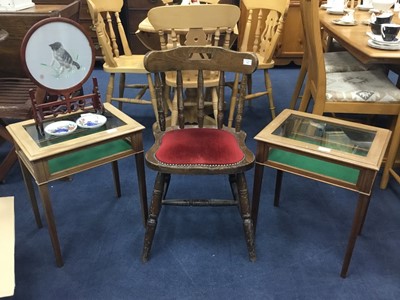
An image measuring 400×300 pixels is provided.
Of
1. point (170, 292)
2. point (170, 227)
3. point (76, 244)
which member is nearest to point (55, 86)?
point (76, 244)

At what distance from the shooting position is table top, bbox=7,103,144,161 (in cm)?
130

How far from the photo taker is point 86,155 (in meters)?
1.42

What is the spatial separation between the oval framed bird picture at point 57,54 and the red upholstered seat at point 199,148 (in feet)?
1.50

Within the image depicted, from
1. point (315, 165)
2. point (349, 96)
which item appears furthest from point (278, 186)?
point (349, 96)

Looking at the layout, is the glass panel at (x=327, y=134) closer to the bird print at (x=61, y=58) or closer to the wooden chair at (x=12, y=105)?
the bird print at (x=61, y=58)

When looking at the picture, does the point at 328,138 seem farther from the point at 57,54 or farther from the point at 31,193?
the point at 31,193

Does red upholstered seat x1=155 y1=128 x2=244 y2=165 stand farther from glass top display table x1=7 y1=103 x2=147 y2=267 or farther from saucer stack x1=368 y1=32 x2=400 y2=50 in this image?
saucer stack x1=368 y1=32 x2=400 y2=50

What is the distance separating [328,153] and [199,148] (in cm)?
49

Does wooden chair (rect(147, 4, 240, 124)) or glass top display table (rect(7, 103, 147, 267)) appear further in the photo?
wooden chair (rect(147, 4, 240, 124))

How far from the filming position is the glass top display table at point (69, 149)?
1.31 meters

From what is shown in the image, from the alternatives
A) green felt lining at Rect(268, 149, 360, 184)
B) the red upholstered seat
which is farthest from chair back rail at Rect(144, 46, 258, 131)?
green felt lining at Rect(268, 149, 360, 184)

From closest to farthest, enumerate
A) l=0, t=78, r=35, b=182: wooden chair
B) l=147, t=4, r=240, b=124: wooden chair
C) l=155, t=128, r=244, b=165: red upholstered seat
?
l=155, t=128, r=244, b=165: red upholstered seat
l=147, t=4, r=240, b=124: wooden chair
l=0, t=78, r=35, b=182: wooden chair

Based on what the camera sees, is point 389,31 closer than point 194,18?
Yes

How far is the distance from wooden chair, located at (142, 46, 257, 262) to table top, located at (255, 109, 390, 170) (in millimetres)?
153
